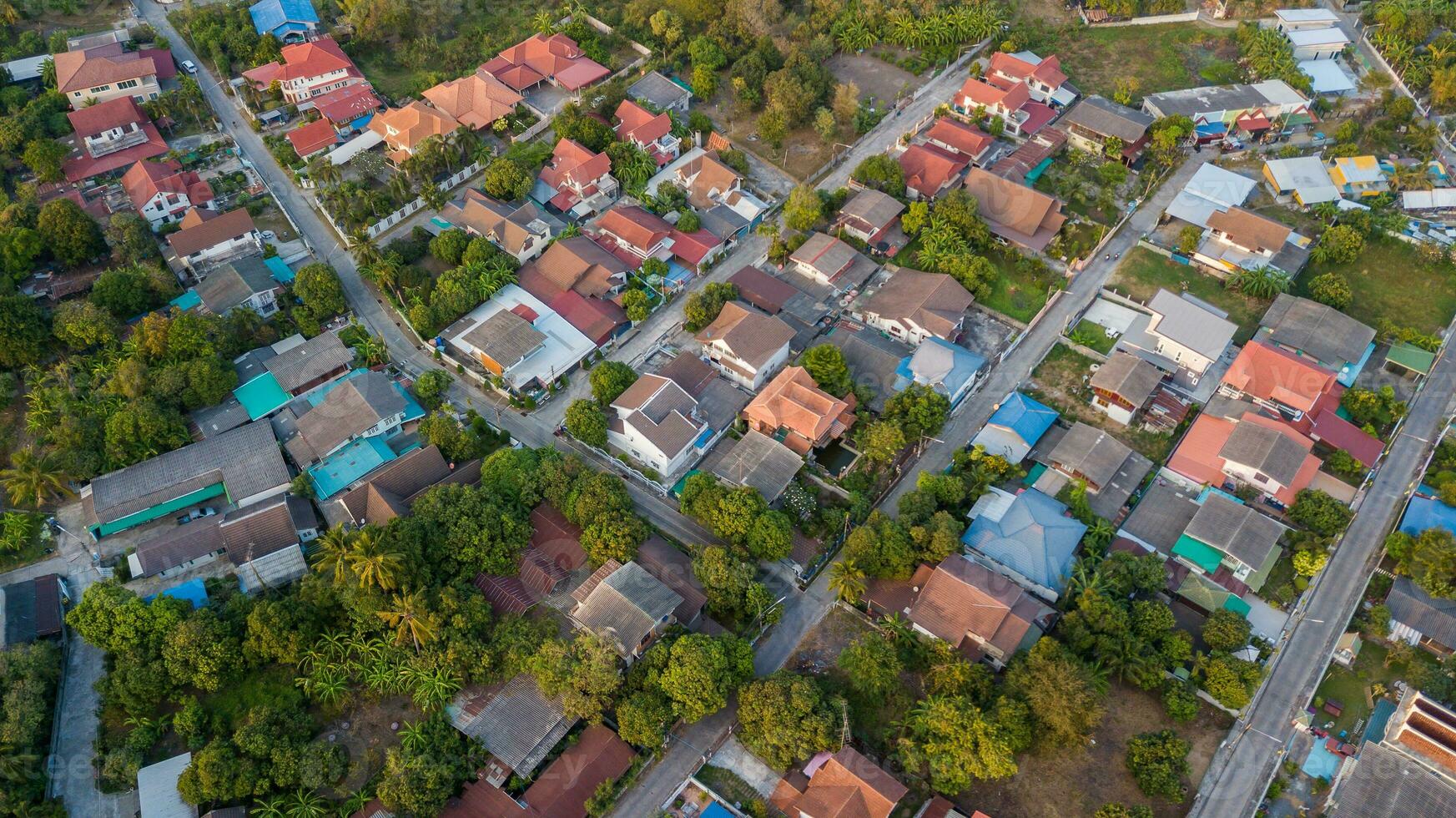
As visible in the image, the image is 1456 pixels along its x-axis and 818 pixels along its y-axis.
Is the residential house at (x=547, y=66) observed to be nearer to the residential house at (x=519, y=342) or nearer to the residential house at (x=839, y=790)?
the residential house at (x=519, y=342)

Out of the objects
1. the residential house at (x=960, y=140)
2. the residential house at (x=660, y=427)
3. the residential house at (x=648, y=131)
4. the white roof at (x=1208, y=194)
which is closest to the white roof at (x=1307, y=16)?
the white roof at (x=1208, y=194)

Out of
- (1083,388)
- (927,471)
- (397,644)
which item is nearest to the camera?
(397,644)

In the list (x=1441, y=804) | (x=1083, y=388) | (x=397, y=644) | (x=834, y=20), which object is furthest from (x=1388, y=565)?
(x=834, y=20)

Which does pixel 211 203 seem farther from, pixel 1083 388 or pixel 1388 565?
pixel 1388 565

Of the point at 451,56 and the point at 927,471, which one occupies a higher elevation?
the point at 451,56

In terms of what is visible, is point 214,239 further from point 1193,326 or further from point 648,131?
point 1193,326

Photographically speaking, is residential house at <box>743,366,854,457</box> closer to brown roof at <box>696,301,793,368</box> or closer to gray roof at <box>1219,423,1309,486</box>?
brown roof at <box>696,301,793,368</box>
